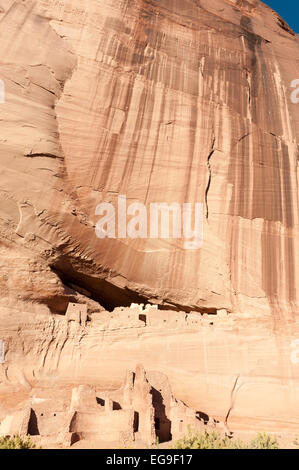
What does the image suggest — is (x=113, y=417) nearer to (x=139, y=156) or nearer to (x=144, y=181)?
(x=144, y=181)

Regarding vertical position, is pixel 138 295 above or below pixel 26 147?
below

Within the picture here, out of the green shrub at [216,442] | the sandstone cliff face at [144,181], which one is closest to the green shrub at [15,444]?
the sandstone cliff face at [144,181]

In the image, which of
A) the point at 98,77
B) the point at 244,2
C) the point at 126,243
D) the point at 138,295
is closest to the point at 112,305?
the point at 138,295

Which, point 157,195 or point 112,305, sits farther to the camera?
point 112,305

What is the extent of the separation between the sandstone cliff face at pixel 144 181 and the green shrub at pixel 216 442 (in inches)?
55.3

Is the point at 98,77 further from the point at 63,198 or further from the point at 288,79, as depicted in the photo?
the point at 288,79

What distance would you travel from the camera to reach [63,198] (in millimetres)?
12344
